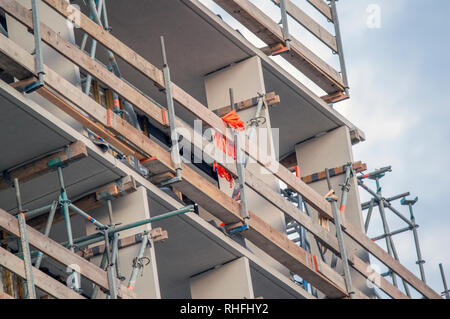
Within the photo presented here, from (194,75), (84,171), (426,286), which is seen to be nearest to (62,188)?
(84,171)

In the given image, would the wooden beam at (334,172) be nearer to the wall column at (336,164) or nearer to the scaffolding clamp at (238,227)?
the wall column at (336,164)

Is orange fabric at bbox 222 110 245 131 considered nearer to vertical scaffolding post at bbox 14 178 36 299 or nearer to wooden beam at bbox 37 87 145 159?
wooden beam at bbox 37 87 145 159

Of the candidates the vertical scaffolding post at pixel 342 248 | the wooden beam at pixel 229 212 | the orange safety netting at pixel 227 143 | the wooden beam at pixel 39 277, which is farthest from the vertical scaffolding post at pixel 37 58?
the vertical scaffolding post at pixel 342 248

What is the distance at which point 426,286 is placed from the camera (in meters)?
19.8

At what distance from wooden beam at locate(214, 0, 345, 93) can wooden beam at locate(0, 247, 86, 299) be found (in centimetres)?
679

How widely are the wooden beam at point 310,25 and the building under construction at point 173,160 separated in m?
0.02

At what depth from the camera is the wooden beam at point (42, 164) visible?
14969 millimetres

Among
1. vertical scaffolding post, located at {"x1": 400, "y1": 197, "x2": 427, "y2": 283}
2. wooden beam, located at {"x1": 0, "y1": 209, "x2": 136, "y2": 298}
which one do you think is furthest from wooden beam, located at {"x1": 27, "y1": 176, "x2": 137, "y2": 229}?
vertical scaffolding post, located at {"x1": 400, "y1": 197, "x2": 427, "y2": 283}

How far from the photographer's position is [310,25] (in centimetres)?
2039

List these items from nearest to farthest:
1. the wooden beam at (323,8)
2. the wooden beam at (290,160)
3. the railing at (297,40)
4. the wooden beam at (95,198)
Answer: the wooden beam at (95,198) < the railing at (297,40) < the wooden beam at (323,8) < the wooden beam at (290,160)

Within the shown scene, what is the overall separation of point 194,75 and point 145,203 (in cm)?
451

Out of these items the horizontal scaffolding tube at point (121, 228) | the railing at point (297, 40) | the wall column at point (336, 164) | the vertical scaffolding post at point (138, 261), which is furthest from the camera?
the wall column at point (336, 164)

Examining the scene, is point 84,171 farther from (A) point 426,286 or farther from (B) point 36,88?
(A) point 426,286

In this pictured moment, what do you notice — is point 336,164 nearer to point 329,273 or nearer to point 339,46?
point 339,46
